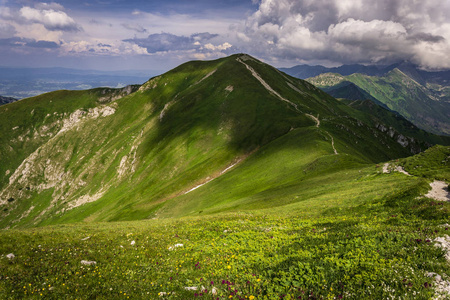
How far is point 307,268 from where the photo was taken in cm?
1223

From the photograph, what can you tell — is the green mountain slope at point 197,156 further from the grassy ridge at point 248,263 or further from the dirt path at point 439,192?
the grassy ridge at point 248,263

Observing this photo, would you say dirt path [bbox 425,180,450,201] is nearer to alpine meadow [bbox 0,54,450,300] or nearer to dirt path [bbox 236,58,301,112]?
alpine meadow [bbox 0,54,450,300]

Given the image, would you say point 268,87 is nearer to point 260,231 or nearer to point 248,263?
point 260,231

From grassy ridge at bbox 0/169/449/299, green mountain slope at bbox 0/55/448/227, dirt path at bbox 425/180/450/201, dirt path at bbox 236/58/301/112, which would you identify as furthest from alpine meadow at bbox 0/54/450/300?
dirt path at bbox 236/58/301/112

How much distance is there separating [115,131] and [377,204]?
19644 centimetres

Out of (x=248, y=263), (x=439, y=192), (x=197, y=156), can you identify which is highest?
(x=439, y=192)

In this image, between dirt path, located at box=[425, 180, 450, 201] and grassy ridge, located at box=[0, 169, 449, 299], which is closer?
grassy ridge, located at box=[0, 169, 449, 299]

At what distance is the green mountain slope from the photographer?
6856 centimetres

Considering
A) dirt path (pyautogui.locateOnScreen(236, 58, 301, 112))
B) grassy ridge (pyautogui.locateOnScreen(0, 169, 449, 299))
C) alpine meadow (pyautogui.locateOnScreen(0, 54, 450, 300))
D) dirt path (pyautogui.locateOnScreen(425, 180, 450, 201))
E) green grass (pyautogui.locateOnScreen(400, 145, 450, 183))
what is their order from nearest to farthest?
1. grassy ridge (pyautogui.locateOnScreen(0, 169, 449, 299))
2. alpine meadow (pyautogui.locateOnScreen(0, 54, 450, 300))
3. dirt path (pyautogui.locateOnScreen(425, 180, 450, 201))
4. green grass (pyautogui.locateOnScreen(400, 145, 450, 183))
5. dirt path (pyautogui.locateOnScreen(236, 58, 301, 112))

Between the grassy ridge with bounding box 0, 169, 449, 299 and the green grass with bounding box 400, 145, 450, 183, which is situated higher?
the green grass with bounding box 400, 145, 450, 183

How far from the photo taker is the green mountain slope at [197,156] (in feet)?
225

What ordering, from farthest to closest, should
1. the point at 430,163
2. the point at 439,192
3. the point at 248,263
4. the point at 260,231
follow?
the point at 430,163
the point at 439,192
the point at 260,231
the point at 248,263

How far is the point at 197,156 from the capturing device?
389 ft

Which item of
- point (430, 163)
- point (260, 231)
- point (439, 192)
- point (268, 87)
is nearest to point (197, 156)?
point (268, 87)
